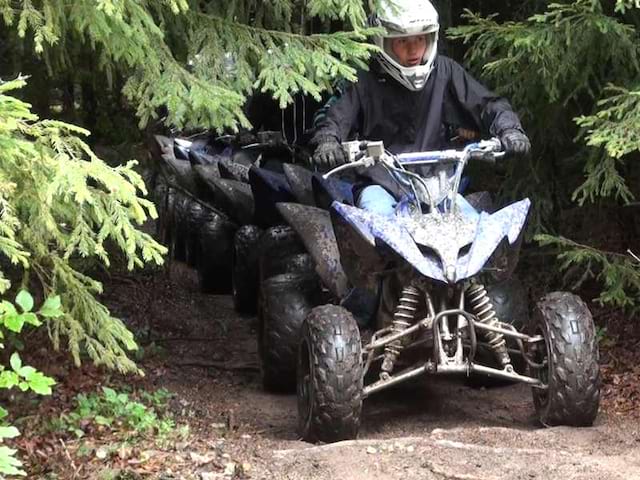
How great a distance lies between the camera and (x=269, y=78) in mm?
4758

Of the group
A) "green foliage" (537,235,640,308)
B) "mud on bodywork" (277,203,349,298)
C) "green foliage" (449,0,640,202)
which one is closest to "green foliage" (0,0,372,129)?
"mud on bodywork" (277,203,349,298)

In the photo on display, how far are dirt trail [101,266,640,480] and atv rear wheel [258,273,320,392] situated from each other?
0.51ft

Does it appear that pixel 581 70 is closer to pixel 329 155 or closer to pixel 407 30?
pixel 407 30

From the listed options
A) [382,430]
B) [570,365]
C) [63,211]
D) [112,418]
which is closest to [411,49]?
[570,365]

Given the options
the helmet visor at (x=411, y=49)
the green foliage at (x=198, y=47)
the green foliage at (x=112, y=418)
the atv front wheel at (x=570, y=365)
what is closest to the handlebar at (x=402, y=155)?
the green foliage at (x=198, y=47)

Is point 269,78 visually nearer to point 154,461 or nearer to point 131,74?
point 131,74

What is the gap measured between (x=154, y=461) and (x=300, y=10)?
9.49ft

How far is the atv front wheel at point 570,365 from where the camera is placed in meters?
4.47

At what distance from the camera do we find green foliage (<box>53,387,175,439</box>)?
167 inches

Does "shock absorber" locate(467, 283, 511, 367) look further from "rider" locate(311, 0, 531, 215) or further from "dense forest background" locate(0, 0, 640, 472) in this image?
"dense forest background" locate(0, 0, 640, 472)

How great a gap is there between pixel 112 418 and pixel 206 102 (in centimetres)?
145

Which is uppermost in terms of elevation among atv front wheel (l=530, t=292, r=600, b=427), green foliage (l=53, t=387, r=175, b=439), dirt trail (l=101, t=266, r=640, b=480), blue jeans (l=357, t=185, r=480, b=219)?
blue jeans (l=357, t=185, r=480, b=219)

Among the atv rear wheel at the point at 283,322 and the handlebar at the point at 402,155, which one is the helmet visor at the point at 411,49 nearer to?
the handlebar at the point at 402,155

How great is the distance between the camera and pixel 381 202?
5156 millimetres
